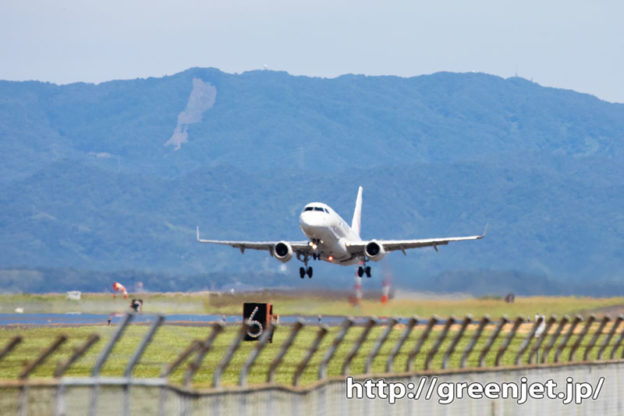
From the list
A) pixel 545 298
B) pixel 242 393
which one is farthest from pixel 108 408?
pixel 545 298

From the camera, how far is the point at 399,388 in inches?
875

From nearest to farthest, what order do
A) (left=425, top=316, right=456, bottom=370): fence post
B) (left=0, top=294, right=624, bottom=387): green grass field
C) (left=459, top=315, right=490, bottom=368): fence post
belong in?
(left=425, top=316, right=456, bottom=370): fence post
(left=459, top=315, right=490, bottom=368): fence post
(left=0, top=294, right=624, bottom=387): green grass field

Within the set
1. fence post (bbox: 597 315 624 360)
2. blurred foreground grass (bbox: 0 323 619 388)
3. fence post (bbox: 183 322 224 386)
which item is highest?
fence post (bbox: 183 322 224 386)

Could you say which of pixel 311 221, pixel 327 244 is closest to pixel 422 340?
pixel 311 221

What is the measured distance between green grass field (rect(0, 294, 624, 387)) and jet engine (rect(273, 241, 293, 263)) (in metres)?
2.21

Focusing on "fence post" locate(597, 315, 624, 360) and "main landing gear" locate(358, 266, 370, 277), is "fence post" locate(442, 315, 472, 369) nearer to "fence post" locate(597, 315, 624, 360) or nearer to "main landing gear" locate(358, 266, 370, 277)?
"fence post" locate(597, 315, 624, 360)

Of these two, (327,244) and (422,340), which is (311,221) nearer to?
(327,244)

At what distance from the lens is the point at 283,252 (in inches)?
2975

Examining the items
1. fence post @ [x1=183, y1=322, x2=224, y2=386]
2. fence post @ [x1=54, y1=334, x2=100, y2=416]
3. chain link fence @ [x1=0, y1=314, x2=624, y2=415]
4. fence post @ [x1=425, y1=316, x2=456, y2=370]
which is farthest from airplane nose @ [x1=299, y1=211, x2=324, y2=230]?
fence post @ [x1=54, y1=334, x2=100, y2=416]

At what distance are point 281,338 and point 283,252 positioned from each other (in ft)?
85.8

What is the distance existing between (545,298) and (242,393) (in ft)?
199

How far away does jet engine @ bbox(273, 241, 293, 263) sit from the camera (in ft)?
247

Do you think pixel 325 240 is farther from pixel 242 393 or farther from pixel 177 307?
pixel 242 393

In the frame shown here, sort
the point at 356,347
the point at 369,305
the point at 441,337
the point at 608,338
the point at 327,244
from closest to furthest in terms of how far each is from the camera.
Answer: the point at 356,347
the point at 441,337
the point at 608,338
the point at 369,305
the point at 327,244
